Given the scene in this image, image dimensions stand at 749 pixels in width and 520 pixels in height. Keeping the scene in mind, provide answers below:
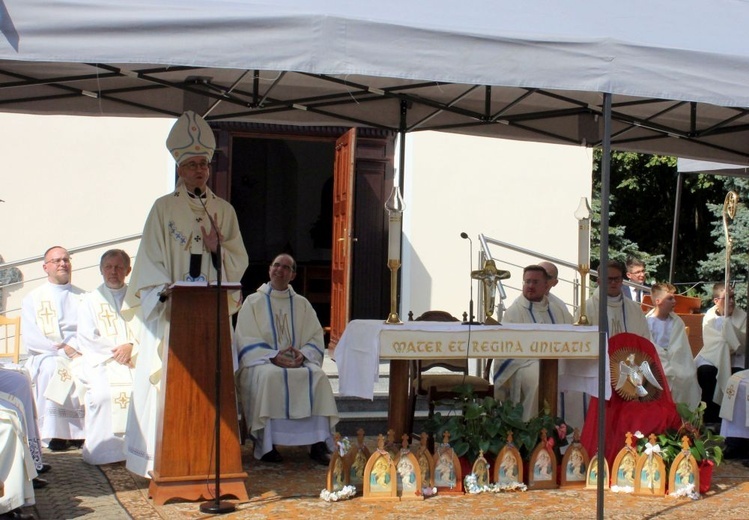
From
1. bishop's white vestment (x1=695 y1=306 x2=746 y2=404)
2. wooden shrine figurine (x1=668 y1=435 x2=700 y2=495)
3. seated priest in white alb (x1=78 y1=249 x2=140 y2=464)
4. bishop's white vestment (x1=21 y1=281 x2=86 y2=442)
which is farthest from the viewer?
bishop's white vestment (x1=695 y1=306 x2=746 y2=404)

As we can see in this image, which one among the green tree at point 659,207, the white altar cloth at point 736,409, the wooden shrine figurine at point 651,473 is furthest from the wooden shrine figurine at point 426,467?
the green tree at point 659,207

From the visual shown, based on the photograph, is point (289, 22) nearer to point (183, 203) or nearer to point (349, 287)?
point (183, 203)

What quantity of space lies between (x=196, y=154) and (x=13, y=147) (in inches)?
195

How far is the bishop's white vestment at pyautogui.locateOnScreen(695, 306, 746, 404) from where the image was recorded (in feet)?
28.8

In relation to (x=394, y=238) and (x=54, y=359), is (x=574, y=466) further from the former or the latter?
(x=54, y=359)

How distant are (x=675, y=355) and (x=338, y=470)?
3.90 m

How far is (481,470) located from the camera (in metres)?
5.98

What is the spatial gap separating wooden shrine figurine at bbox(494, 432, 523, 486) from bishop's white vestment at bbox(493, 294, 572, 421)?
124 centimetres

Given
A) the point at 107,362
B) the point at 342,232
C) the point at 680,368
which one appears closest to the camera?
the point at 107,362

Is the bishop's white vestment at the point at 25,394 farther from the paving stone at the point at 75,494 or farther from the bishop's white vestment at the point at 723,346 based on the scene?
the bishop's white vestment at the point at 723,346

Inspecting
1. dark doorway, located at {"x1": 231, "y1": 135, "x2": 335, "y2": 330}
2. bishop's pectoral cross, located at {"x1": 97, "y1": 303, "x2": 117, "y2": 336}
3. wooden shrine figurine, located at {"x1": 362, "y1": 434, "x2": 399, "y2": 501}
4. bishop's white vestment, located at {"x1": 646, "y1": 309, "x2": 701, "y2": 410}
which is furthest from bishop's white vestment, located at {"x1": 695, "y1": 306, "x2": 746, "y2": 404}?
dark doorway, located at {"x1": 231, "y1": 135, "x2": 335, "y2": 330}

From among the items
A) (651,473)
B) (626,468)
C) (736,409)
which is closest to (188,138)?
(626,468)

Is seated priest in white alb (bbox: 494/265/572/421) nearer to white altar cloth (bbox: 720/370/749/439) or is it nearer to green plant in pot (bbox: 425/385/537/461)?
green plant in pot (bbox: 425/385/537/461)

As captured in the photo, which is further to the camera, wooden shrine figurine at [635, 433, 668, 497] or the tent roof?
wooden shrine figurine at [635, 433, 668, 497]
